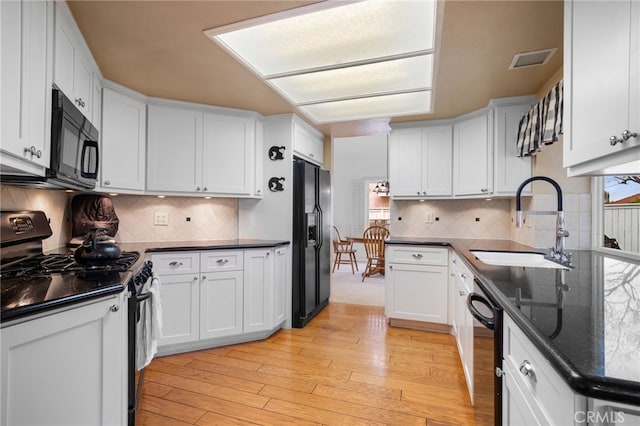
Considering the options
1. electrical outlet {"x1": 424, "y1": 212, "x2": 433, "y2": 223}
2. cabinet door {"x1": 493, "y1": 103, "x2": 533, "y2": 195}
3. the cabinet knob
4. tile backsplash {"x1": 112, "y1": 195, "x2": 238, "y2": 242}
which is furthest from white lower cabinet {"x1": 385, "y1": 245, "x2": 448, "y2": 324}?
the cabinet knob

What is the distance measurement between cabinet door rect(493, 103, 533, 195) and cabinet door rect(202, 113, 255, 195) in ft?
7.88

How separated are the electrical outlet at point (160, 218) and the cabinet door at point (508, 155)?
324 cm


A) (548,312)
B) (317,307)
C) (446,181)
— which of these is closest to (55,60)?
(548,312)

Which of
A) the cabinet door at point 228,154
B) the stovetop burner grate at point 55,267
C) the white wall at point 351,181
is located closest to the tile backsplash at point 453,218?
the cabinet door at point 228,154

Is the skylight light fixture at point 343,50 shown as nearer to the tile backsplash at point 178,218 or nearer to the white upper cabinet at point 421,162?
the white upper cabinet at point 421,162

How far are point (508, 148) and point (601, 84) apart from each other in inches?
75.7

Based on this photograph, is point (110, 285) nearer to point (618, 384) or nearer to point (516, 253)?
point (618, 384)

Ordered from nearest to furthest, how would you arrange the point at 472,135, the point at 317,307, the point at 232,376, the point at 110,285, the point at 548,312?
1. the point at 548,312
2. the point at 110,285
3. the point at 232,376
4. the point at 472,135
5. the point at 317,307

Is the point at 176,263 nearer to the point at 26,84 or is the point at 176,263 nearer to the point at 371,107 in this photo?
the point at 26,84

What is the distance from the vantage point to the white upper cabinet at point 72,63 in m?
1.52

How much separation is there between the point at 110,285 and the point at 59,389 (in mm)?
385

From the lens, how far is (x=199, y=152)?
9.59 feet

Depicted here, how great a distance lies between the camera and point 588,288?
1136 millimetres

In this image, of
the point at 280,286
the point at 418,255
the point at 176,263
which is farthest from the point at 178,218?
the point at 418,255
